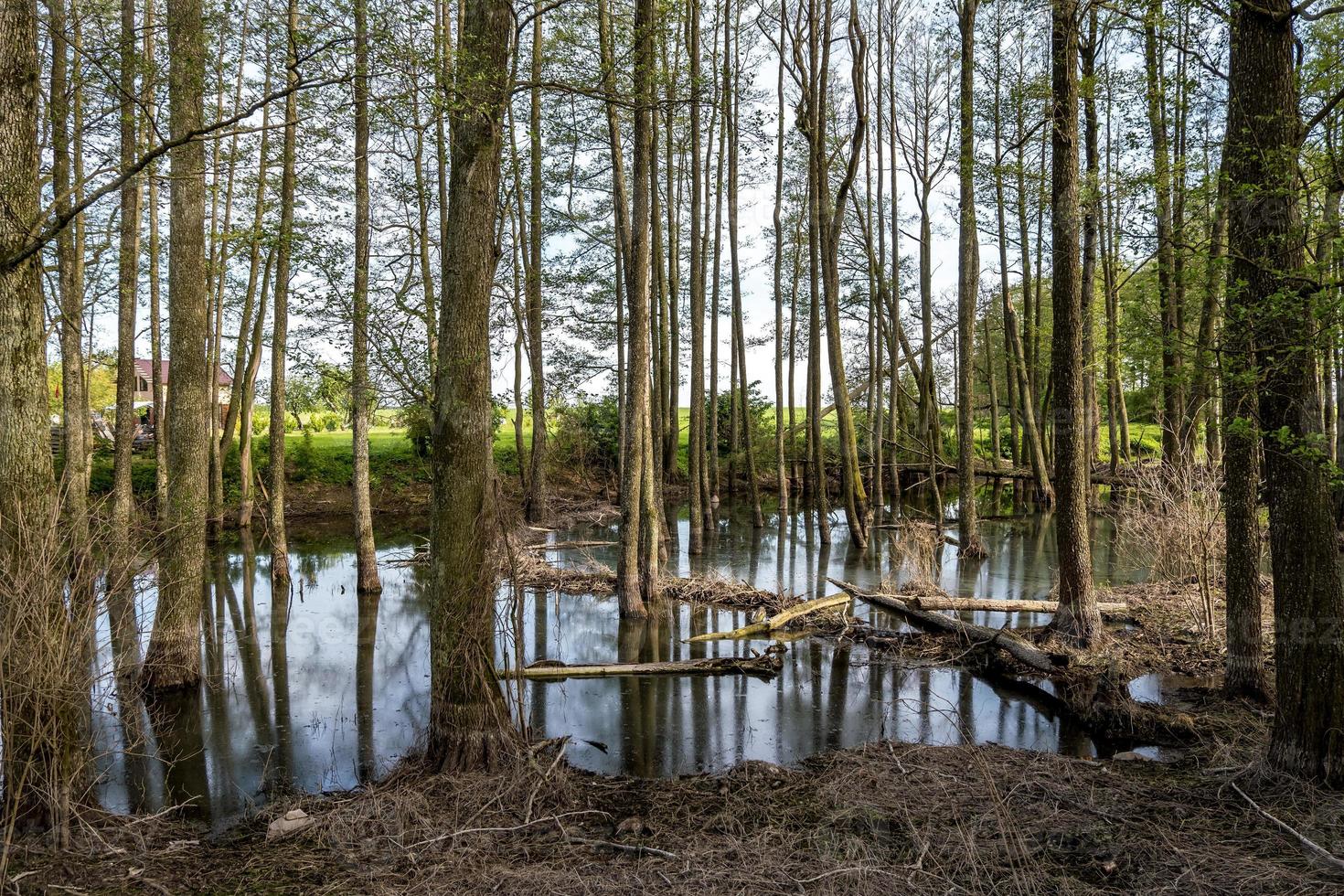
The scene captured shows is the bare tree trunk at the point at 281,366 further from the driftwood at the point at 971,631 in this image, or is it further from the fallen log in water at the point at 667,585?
the driftwood at the point at 971,631

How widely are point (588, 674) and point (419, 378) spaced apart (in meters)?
4.82

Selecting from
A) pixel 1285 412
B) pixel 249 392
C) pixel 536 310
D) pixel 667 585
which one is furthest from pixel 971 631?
pixel 249 392

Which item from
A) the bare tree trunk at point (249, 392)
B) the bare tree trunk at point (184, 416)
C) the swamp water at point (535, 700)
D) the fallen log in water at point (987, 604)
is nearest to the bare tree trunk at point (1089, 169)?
the fallen log in water at point (987, 604)

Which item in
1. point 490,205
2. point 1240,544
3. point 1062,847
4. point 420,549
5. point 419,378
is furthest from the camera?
point 420,549

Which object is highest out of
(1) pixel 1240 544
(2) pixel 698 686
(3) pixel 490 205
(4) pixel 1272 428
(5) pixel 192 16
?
(5) pixel 192 16

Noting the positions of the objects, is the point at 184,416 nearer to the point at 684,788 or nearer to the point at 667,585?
the point at 684,788

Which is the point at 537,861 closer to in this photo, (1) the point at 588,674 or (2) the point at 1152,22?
(1) the point at 588,674

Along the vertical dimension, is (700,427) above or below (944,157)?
below

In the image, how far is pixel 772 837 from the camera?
4.57 metres

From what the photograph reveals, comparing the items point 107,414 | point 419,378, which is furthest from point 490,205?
point 107,414

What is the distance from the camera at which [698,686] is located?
849 cm

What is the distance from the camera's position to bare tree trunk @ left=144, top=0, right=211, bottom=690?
7.77 meters

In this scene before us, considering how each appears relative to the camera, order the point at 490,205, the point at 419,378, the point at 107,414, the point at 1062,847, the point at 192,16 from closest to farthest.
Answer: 1. the point at 1062,847
2. the point at 490,205
3. the point at 192,16
4. the point at 419,378
5. the point at 107,414

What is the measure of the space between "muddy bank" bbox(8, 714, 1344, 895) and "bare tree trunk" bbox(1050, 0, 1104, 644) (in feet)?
10.4
